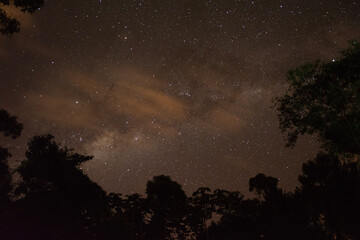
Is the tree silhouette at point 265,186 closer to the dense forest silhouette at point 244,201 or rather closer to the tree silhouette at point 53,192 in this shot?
the dense forest silhouette at point 244,201

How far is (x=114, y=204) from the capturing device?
135ft

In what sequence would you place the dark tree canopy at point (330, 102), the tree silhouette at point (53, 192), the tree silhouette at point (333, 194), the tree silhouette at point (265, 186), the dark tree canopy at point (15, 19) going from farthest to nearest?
the tree silhouette at point (265, 186)
the tree silhouette at point (53, 192)
the tree silhouette at point (333, 194)
the dark tree canopy at point (330, 102)
the dark tree canopy at point (15, 19)

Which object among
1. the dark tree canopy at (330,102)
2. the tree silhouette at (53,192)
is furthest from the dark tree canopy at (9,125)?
the dark tree canopy at (330,102)

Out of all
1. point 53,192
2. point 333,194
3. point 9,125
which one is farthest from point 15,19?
point 333,194

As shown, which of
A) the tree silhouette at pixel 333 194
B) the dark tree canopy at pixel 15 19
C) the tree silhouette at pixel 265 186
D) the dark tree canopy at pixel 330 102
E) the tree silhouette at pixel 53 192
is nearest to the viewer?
the dark tree canopy at pixel 15 19

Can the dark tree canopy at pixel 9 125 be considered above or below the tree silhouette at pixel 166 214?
above

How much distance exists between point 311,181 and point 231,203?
53.9ft

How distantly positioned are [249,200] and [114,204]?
Answer: 2057cm

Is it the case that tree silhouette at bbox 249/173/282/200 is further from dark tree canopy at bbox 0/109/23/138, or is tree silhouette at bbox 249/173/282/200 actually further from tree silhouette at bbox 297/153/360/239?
dark tree canopy at bbox 0/109/23/138

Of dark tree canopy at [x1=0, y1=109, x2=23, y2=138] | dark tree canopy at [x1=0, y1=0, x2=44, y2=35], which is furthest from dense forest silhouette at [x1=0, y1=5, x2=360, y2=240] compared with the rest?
dark tree canopy at [x1=0, y1=0, x2=44, y2=35]

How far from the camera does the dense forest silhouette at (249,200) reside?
1855 cm

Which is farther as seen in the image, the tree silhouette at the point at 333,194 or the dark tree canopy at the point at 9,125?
the tree silhouette at the point at 333,194

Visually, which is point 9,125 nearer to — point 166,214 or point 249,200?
point 166,214

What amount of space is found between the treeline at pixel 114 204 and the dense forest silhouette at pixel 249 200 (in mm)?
97
